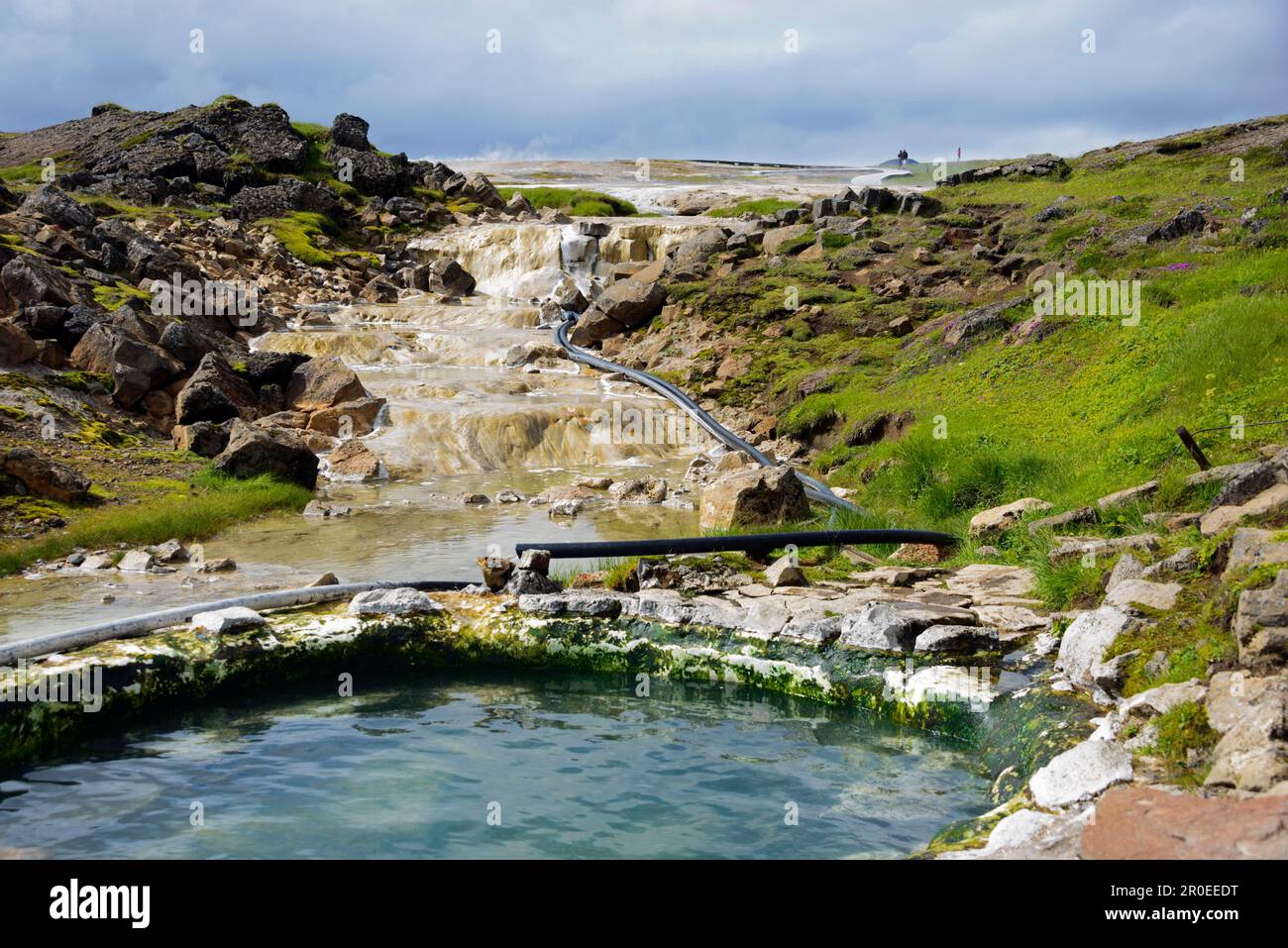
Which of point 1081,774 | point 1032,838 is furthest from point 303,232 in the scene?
point 1032,838

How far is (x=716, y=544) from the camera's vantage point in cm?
1120

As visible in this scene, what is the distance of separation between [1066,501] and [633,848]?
7810 mm

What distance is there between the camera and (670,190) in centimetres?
7262

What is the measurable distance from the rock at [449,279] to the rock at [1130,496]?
3447 cm

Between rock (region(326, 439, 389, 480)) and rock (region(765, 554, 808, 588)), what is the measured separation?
1215 cm

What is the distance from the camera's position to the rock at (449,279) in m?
41.8

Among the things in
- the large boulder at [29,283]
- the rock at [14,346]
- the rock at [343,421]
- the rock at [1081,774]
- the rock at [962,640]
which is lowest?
the rock at [1081,774]

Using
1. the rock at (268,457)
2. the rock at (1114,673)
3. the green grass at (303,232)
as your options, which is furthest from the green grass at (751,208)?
the rock at (1114,673)

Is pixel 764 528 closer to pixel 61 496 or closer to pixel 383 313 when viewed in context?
pixel 61 496

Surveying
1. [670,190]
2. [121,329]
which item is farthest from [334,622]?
[670,190]

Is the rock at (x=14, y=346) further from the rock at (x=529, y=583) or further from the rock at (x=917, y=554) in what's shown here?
the rock at (x=917, y=554)

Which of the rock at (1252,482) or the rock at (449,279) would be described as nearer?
the rock at (1252,482)

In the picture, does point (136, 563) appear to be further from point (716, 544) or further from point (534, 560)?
point (716, 544)

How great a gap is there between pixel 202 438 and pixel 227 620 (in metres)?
11.8
